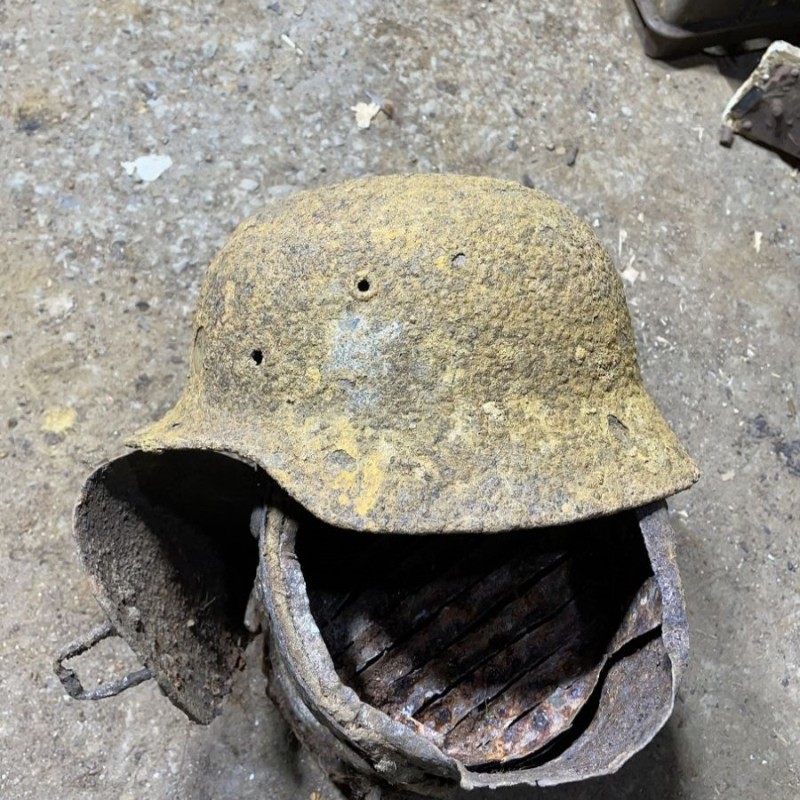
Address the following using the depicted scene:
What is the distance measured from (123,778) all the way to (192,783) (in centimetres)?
14

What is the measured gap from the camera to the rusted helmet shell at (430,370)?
1.11 m

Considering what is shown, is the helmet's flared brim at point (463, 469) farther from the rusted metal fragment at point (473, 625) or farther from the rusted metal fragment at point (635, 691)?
the rusted metal fragment at point (473, 625)

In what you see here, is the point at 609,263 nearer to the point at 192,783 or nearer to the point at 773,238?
the point at 773,238

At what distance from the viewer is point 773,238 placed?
2.21m

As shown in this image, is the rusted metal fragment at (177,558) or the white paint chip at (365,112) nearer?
the rusted metal fragment at (177,558)

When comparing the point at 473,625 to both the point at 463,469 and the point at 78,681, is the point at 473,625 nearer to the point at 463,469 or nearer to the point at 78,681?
the point at 463,469

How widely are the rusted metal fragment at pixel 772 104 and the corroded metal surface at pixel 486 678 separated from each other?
4.59 feet

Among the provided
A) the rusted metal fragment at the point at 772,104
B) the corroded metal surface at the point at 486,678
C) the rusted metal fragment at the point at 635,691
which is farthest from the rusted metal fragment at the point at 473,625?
the rusted metal fragment at the point at 772,104

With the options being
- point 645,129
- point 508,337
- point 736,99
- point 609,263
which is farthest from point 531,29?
point 508,337

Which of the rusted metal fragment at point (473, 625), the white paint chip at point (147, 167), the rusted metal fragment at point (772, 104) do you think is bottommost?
the rusted metal fragment at point (473, 625)

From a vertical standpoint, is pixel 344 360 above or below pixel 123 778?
above

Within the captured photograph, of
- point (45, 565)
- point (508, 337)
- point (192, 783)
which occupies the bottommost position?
point (192, 783)

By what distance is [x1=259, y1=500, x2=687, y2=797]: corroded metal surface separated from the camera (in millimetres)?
1106

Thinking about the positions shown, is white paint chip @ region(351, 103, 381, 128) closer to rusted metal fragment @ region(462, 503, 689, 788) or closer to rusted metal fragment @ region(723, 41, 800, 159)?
rusted metal fragment @ region(723, 41, 800, 159)
